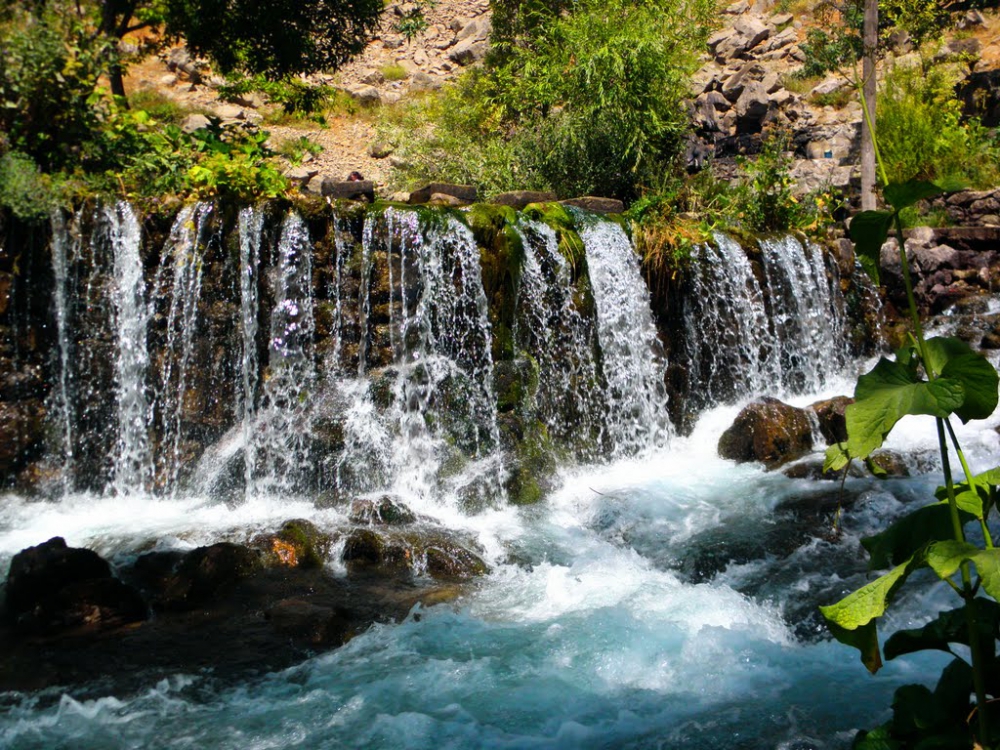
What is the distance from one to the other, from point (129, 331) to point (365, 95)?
47.2 ft

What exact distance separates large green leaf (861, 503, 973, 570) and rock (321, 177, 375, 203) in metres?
8.18

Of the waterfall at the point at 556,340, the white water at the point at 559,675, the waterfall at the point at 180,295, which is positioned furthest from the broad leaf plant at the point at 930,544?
the waterfall at the point at 180,295

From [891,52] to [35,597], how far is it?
18.4 meters

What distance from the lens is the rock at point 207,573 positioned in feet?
17.7

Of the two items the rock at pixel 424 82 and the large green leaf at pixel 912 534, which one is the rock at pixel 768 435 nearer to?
the large green leaf at pixel 912 534

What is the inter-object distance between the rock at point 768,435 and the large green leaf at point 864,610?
6457 mm

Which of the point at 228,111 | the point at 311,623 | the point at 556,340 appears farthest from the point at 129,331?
the point at 228,111

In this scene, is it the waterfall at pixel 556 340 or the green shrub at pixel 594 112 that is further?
the green shrub at pixel 594 112

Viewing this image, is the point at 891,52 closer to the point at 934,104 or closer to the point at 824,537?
the point at 934,104

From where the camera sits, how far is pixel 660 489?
7703mm

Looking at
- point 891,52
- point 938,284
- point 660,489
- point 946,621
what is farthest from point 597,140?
point 946,621

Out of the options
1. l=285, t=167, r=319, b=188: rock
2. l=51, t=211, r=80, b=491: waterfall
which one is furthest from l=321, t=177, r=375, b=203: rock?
l=285, t=167, r=319, b=188: rock

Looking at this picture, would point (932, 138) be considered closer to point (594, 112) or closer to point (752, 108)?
point (752, 108)

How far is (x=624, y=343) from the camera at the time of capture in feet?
30.3
